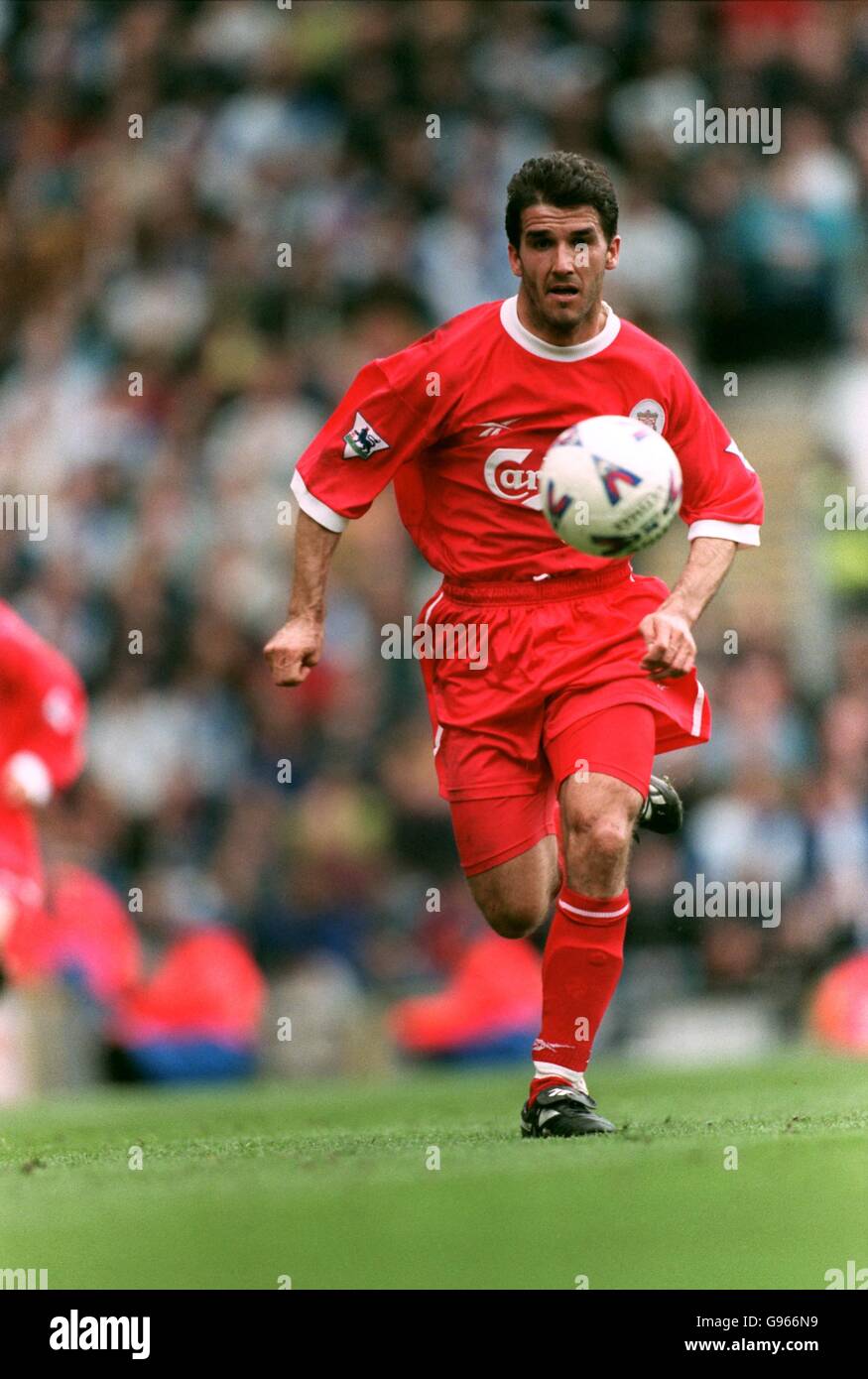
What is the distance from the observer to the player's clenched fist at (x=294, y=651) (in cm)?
560

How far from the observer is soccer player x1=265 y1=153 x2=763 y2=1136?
5.59 meters

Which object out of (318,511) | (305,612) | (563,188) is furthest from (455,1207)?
(563,188)

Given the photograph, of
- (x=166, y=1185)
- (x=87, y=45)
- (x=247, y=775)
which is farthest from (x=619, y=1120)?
(x=87, y=45)

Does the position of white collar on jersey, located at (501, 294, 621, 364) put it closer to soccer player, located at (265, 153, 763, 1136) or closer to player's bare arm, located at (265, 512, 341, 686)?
soccer player, located at (265, 153, 763, 1136)

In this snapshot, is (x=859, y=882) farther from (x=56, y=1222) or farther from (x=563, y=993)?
(x=56, y=1222)

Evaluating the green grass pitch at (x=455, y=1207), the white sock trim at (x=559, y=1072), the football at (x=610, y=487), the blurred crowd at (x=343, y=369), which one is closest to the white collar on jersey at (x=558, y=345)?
the football at (x=610, y=487)

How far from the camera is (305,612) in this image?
573cm

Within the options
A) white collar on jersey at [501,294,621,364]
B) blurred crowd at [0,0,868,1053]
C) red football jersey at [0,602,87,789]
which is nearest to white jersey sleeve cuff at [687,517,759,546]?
white collar on jersey at [501,294,621,364]

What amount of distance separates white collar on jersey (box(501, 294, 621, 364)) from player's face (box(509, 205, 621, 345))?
0.21 ft

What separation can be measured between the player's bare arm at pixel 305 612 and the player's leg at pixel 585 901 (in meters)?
0.69

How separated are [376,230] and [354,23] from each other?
1603 millimetres

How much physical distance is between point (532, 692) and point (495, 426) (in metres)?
0.70

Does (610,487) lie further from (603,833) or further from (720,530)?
(603,833)

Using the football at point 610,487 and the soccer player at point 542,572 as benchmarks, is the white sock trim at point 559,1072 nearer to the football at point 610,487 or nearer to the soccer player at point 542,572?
the soccer player at point 542,572
